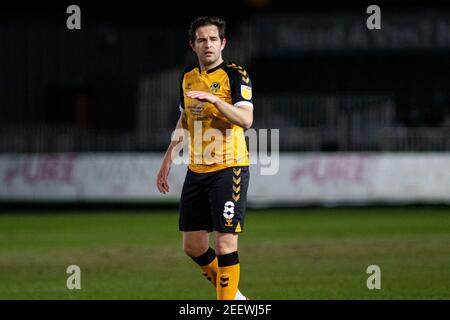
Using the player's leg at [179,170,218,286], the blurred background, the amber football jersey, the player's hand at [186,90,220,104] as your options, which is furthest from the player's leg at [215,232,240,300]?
the blurred background

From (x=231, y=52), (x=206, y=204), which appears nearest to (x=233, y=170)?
(x=206, y=204)

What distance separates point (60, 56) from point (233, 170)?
23936 mm

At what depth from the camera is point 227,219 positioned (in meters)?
9.59

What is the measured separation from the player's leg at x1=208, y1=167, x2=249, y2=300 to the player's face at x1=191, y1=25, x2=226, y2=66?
3.29ft

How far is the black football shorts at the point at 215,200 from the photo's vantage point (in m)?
9.62

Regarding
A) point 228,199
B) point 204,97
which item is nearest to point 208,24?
point 204,97

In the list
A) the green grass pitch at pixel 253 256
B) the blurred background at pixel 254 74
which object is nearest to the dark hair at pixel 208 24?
the green grass pitch at pixel 253 256

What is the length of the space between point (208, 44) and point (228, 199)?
4.49 feet

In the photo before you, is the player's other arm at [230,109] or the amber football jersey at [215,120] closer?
the player's other arm at [230,109]

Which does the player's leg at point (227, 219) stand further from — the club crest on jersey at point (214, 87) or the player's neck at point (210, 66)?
the player's neck at point (210, 66)

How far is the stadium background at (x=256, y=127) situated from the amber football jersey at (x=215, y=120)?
4.72m

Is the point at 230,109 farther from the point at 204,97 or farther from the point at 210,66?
the point at 210,66

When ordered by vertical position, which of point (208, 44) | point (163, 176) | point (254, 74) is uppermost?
point (254, 74)
